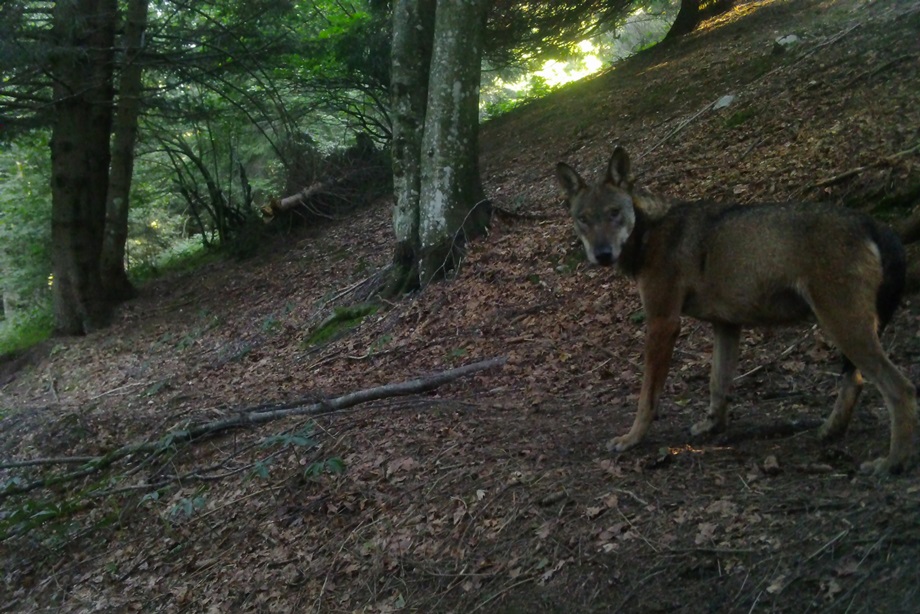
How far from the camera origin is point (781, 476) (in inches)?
203

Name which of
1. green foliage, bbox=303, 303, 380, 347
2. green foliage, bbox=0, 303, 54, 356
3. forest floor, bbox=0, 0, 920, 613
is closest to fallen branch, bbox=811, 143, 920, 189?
forest floor, bbox=0, 0, 920, 613

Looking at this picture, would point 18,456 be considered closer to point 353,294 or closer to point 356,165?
point 353,294

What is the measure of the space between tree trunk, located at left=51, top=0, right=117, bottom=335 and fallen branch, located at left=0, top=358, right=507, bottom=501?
10.6 metres

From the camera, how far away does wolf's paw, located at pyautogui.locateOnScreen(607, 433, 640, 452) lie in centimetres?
611

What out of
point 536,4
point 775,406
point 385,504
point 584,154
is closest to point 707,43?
point 536,4

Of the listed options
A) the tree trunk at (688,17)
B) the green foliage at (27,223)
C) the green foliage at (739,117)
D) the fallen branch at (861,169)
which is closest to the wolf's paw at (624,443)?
the fallen branch at (861,169)

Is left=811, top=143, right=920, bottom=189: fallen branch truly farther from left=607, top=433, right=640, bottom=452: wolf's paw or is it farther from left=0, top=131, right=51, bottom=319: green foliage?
left=0, top=131, right=51, bottom=319: green foliage

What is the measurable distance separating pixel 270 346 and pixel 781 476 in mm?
9853

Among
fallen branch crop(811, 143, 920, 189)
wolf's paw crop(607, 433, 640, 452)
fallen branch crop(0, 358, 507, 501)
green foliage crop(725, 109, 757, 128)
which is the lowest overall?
wolf's paw crop(607, 433, 640, 452)

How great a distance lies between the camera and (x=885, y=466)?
4875 mm

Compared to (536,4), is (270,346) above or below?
below

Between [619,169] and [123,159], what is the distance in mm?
16383

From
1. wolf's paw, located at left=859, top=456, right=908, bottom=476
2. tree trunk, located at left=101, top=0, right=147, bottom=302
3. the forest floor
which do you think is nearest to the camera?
the forest floor

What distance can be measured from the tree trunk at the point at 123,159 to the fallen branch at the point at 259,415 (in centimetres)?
1076
